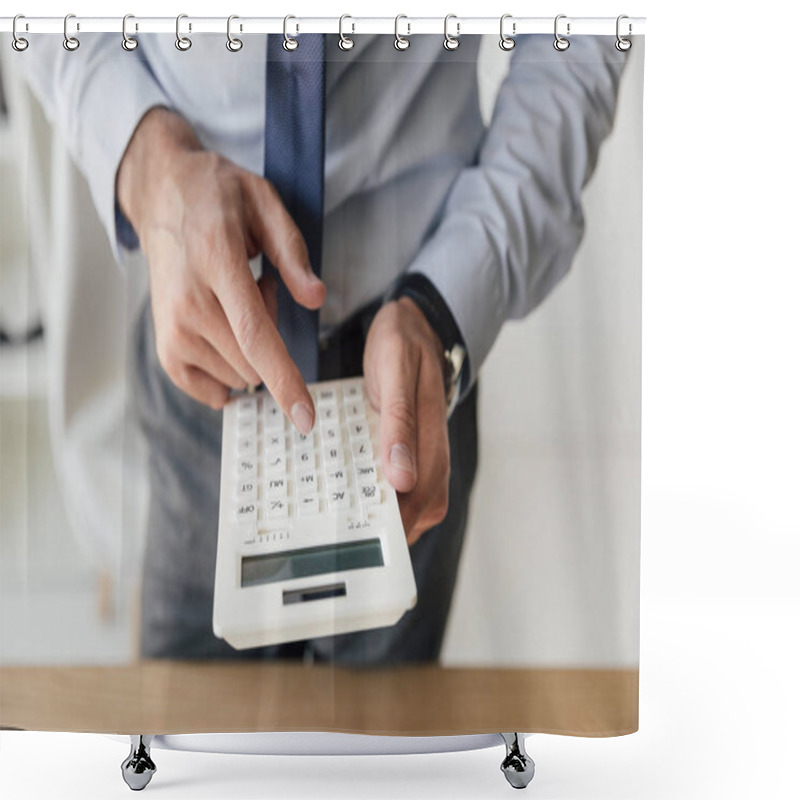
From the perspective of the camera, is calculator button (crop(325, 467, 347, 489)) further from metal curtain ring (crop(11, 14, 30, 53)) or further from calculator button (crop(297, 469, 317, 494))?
metal curtain ring (crop(11, 14, 30, 53))

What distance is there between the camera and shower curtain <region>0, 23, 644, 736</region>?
1315 mm

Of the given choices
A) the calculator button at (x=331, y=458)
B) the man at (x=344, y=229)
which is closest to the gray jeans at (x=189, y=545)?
the man at (x=344, y=229)

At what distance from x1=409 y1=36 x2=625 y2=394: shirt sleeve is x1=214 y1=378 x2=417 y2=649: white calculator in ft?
0.75

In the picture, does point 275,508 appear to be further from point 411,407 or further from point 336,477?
point 411,407

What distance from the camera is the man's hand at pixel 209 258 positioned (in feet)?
4.28

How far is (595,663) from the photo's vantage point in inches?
53.1

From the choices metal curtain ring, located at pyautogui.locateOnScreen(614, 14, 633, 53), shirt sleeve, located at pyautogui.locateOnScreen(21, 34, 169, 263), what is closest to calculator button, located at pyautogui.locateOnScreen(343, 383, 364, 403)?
shirt sleeve, located at pyautogui.locateOnScreen(21, 34, 169, 263)

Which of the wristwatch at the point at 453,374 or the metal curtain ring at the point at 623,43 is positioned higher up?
the metal curtain ring at the point at 623,43

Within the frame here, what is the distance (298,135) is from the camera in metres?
1.31

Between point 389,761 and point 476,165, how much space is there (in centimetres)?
96

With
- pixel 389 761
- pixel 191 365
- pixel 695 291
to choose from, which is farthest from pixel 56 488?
pixel 695 291

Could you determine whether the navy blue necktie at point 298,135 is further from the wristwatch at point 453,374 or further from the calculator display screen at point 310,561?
the calculator display screen at point 310,561

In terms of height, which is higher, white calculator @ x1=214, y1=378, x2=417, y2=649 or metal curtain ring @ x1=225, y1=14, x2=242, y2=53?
metal curtain ring @ x1=225, y1=14, x2=242, y2=53

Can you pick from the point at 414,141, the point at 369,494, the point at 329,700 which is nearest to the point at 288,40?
the point at 414,141
